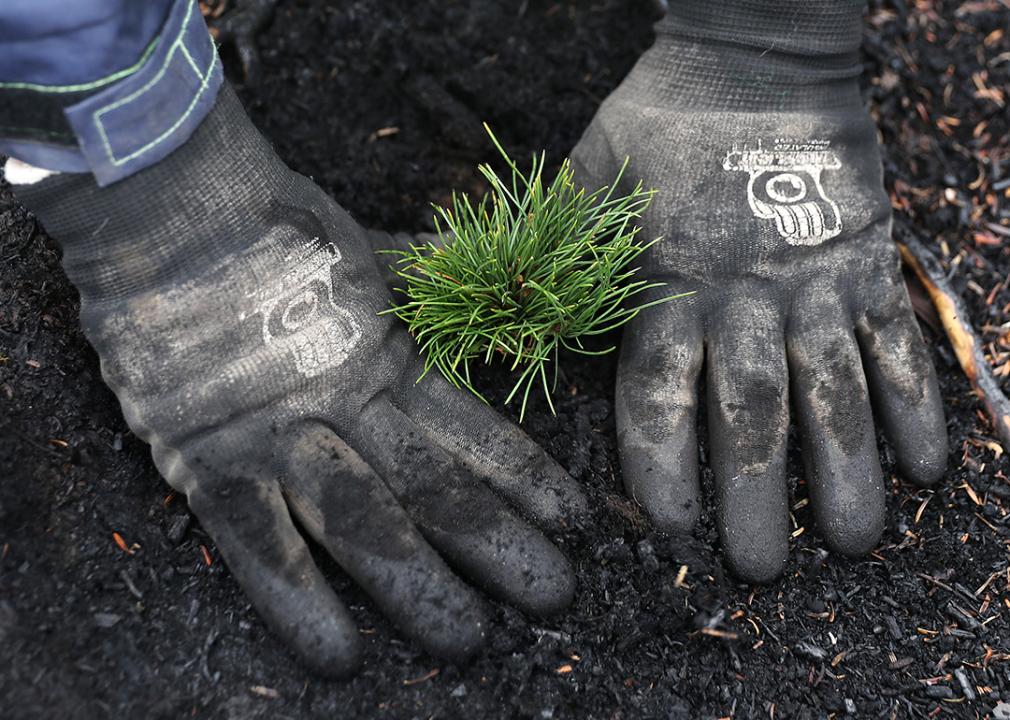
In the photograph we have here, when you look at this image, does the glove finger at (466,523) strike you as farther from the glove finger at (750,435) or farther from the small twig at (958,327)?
the small twig at (958,327)

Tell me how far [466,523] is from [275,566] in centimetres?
41

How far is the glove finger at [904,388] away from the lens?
1727 mm

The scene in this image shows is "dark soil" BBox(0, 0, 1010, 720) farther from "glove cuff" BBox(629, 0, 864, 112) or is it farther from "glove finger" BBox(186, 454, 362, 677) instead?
"glove cuff" BBox(629, 0, 864, 112)

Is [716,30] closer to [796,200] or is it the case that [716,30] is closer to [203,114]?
[796,200]

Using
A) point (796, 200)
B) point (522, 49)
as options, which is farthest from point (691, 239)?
point (522, 49)

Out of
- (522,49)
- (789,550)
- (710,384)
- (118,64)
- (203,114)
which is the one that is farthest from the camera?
(522,49)

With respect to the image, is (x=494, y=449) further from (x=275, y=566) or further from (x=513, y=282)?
(x=275, y=566)

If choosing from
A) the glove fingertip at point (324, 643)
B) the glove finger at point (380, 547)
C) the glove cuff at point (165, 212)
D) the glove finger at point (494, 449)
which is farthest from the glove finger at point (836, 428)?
the glove cuff at point (165, 212)

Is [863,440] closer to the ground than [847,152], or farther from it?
closer to the ground

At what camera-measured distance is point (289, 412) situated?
1.54 m

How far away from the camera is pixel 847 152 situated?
6.47 feet

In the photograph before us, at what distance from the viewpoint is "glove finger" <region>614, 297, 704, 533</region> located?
160 cm

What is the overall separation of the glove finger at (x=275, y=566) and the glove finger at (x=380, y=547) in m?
0.06

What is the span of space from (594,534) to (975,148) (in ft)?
7.03
